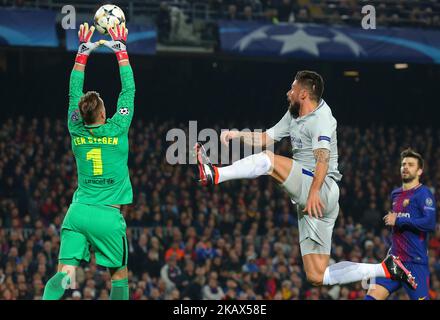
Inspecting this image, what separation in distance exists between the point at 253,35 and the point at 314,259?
15.2 meters

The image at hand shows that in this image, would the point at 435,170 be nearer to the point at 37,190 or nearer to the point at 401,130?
the point at 401,130

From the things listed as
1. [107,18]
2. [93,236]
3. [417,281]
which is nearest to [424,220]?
[417,281]

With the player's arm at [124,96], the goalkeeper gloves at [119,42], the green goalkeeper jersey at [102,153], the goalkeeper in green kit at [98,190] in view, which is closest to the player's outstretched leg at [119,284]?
the goalkeeper in green kit at [98,190]

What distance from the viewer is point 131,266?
19750mm

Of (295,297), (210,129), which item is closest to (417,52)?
(210,129)

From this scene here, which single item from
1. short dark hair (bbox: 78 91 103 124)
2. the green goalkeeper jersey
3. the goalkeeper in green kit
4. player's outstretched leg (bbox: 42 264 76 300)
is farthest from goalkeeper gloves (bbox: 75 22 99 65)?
player's outstretched leg (bbox: 42 264 76 300)

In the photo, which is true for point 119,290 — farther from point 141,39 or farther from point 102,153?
point 141,39

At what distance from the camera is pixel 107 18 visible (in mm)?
10164

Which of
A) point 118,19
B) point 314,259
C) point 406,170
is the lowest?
point 314,259

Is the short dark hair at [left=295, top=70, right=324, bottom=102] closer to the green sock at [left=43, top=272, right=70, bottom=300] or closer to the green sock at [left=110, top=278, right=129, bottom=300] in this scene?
the green sock at [left=110, top=278, right=129, bottom=300]

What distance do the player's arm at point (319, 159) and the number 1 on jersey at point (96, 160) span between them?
202cm

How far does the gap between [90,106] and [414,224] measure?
4.28 meters

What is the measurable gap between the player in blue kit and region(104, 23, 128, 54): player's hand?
377cm

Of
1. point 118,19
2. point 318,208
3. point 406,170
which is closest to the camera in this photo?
point 318,208
